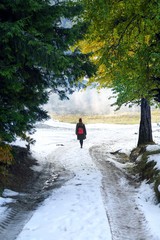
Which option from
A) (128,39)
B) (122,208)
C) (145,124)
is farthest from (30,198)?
(145,124)

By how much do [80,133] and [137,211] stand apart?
13.2 metres

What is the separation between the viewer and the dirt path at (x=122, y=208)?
674 cm

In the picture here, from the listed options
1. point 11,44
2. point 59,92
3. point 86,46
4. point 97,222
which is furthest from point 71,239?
point 86,46

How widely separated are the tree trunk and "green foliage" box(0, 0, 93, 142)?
8529 mm

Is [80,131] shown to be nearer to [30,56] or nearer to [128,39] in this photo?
[128,39]

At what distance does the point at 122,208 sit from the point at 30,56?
517 centimetres

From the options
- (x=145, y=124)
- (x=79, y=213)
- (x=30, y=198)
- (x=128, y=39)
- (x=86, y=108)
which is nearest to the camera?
(x=79, y=213)

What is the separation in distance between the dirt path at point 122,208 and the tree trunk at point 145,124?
5.90 m

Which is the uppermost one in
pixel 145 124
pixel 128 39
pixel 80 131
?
pixel 128 39

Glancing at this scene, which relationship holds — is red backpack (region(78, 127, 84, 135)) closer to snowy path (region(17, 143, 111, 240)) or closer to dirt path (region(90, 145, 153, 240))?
dirt path (region(90, 145, 153, 240))

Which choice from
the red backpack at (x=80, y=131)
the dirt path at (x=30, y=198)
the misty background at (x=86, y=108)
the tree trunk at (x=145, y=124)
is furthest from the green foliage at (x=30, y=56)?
the misty background at (x=86, y=108)

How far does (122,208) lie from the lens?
8445mm

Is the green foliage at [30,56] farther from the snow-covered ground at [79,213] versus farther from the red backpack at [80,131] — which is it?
the red backpack at [80,131]

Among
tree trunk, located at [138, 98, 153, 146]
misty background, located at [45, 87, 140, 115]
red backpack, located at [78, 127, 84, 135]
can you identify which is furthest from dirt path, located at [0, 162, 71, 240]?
misty background, located at [45, 87, 140, 115]
